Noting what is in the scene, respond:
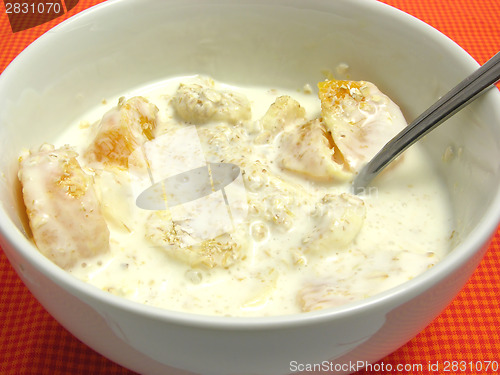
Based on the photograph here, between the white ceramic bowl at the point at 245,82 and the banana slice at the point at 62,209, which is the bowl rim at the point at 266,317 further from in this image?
the banana slice at the point at 62,209

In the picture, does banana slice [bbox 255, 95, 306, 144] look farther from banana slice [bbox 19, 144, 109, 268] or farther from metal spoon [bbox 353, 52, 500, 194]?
banana slice [bbox 19, 144, 109, 268]

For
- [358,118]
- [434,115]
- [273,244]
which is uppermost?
[434,115]

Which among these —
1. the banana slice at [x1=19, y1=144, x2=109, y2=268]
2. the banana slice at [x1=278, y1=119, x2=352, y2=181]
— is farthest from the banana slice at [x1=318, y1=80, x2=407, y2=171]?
the banana slice at [x1=19, y1=144, x2=109, y2=268]

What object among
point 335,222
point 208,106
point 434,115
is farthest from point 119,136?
point 434,115

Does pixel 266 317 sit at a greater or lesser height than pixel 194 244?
greater

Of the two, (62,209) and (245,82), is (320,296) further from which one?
(245,82)

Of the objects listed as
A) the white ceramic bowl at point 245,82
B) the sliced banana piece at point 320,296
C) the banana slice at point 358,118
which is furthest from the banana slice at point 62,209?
the banana slice at point 358,118
